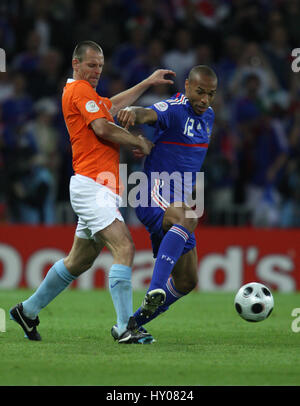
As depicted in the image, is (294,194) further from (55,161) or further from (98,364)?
(98,364)

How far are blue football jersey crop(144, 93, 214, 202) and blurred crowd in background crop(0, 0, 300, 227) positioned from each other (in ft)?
18.5

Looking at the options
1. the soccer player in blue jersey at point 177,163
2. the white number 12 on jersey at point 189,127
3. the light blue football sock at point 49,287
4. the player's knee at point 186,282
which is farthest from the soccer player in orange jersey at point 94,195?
the player's knee at point 186,282

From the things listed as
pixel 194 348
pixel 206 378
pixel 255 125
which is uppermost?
pixel 255 125

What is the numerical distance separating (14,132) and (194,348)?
740 centimetres

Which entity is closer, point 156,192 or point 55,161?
point 156,192

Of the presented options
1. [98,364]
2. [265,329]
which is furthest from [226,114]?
[98,364]

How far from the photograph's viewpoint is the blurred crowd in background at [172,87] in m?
12.6

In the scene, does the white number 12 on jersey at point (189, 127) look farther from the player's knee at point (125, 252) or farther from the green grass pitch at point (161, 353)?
the green grass pitch at point (161, 353)

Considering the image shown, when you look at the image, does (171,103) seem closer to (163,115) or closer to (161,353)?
(163,115)

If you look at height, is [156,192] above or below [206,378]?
above

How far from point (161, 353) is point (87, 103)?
6.68 feet

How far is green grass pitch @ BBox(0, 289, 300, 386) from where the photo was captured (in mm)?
4734

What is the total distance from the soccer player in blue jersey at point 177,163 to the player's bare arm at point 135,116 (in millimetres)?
11

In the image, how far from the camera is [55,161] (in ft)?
41.2
